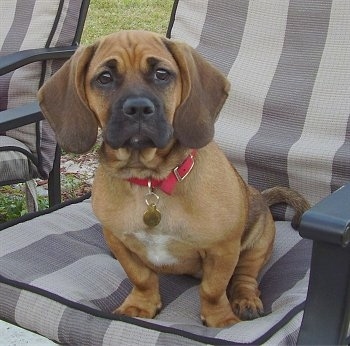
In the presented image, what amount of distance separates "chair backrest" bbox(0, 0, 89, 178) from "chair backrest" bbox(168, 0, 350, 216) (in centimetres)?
55

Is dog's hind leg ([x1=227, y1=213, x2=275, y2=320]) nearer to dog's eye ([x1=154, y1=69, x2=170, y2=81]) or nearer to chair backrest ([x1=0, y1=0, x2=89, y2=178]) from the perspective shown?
dog's eye ([x1=154, y1=69, x2=170, y2=81])

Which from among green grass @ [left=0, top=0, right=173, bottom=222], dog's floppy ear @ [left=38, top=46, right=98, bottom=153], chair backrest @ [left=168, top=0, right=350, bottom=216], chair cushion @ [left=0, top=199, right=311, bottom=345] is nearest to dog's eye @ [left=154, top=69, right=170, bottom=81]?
dog's floppy ear @ [left=38, top=46, right=98, bottom=153]

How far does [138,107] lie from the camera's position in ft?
6.49

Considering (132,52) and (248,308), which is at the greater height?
(132,52)

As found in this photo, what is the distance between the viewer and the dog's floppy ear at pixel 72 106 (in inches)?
84.8

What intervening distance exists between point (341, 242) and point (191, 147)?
56 centimetres

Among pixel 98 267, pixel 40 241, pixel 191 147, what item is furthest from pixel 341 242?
pixel 40 241

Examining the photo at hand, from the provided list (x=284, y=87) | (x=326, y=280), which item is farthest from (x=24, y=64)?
(x=326, y=280)

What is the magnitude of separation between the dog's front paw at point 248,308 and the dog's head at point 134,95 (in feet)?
1.71

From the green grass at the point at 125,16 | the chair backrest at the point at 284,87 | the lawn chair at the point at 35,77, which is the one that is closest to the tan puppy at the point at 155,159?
the chair backrest at the point at 284,87

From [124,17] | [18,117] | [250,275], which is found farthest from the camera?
[124,17]

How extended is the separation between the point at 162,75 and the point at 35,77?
4.83ft

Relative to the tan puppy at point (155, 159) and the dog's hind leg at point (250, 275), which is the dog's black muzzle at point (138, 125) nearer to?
the tan puppy at point (155, 159)

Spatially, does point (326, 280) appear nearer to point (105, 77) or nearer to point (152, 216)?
point (152, 216)
